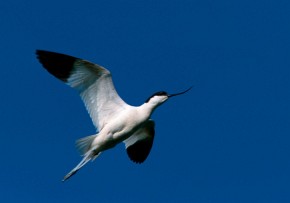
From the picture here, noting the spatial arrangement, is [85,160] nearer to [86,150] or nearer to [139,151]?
[86,150]

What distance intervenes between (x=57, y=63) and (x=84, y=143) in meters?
1.69

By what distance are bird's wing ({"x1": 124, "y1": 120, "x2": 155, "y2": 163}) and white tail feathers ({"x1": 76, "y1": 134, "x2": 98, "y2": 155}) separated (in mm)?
1670

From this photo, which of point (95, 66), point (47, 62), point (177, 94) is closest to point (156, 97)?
point (177, 94)

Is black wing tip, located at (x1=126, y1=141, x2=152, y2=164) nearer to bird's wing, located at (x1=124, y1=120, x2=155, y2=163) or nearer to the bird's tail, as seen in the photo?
bird's wing, located at (x1=124, y1=120, x2=155, y2=163)

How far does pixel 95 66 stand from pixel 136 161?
9.45ft

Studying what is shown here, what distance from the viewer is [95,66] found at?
41.1 ft

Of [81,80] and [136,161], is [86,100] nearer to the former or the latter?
[81,80]

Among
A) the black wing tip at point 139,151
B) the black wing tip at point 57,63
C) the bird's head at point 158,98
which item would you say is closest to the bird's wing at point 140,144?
the black wing tip at point 139,151

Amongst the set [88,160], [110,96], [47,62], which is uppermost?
[47,62]

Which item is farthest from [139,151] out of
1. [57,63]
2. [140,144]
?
[57,63]

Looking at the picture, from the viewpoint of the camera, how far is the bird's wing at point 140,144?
1404 cm

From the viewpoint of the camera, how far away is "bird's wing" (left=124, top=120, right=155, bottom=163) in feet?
46.1

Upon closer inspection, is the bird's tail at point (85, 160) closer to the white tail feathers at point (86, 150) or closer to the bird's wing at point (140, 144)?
the white tail feathers at point (86, 150)

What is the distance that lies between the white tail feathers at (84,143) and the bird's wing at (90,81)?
1.02 ft
